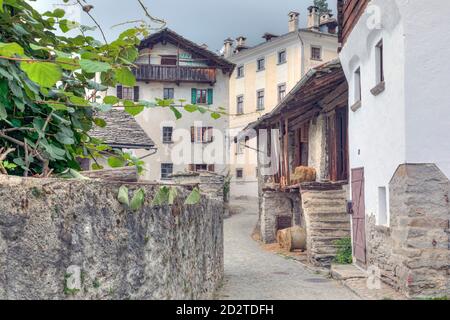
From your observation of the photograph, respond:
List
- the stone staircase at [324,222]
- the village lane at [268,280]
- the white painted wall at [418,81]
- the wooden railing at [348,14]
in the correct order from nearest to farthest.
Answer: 1. the white painted wall at [418,81]
2. the village lane at [268,280]
3. the wooden railing at [348,14]
4. the stone staircase at [324,222]

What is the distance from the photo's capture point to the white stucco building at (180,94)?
99.0 feet

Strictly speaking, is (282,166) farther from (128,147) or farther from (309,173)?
(128,147)

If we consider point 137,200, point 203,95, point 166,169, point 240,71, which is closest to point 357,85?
point 137,200

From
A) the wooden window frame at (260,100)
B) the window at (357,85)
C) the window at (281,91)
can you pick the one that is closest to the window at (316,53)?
the window at (281,91)

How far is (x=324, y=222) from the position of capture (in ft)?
45.9

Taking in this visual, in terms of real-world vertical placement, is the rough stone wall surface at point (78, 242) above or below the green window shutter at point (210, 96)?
below

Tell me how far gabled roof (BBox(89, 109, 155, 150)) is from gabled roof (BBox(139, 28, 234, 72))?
44.9 ft

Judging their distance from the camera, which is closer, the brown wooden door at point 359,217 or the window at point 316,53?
the brown wooden door at point 359,217

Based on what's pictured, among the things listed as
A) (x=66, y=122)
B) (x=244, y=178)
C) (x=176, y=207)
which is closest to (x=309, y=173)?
(x=176, y=207)

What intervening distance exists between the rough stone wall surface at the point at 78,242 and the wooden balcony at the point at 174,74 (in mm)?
26089

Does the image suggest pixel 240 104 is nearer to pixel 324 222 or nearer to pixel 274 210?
pixel 274 210

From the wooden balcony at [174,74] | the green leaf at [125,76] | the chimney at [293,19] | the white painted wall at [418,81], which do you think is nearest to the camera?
the green leaf at [125,76]

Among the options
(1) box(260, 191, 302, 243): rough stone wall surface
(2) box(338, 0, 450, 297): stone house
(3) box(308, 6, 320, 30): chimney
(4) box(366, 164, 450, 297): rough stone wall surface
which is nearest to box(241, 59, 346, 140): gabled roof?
(1) box(260, 191, 302, 243): rough stone wall surface

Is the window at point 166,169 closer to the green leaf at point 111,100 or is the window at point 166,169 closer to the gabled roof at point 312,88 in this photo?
the gabled roof at point 312,88
